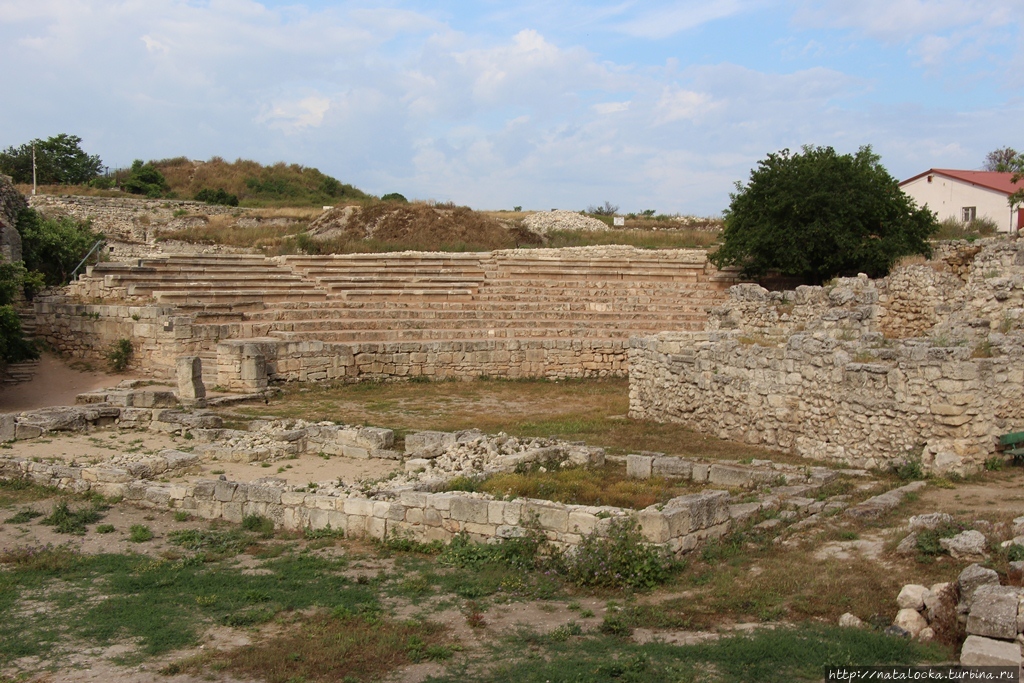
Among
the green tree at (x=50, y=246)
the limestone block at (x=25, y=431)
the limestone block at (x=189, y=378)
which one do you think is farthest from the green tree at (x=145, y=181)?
the limestone block at (x=25, y=431)

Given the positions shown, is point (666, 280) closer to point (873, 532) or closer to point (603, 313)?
point (603, 313)

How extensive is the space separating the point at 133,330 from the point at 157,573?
1426 cm

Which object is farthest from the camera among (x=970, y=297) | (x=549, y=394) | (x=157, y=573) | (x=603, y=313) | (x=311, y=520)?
(x=603, y=313)

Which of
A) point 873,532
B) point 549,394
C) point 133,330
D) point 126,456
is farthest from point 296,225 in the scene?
point 873,532

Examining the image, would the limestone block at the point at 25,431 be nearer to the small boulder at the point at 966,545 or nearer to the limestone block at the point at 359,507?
the limestone block at the point at 359,507

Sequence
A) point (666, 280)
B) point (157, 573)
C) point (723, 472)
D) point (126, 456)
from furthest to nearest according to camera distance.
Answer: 1. point (666, 280)
2. point (126, 456)
3. point (723, 472)
4. point (157, 573)

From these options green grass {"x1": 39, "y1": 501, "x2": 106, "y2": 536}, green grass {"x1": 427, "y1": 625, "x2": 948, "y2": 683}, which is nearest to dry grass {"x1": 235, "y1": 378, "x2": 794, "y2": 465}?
green grass {"x1": 39, "y1": 501, "x2": 106, "y2": 536}

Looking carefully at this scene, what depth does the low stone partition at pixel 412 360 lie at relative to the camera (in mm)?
19016

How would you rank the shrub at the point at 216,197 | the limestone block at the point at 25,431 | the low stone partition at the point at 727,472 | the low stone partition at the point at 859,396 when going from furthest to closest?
the shrub at the point at 216,197 < the limestone block at the point at 25,431 < the low stone partition at the point at 859,396 < the low stone partition at the point at 727,472

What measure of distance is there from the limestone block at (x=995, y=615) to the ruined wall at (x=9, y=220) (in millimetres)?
23014

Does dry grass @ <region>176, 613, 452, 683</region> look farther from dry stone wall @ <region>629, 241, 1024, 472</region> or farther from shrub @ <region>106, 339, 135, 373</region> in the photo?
shrub @ <region>106, 339, 135, 373</region>

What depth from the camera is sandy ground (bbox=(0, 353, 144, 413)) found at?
1784cm

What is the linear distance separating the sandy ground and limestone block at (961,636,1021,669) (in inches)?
669

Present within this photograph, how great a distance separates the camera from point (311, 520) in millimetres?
9141
